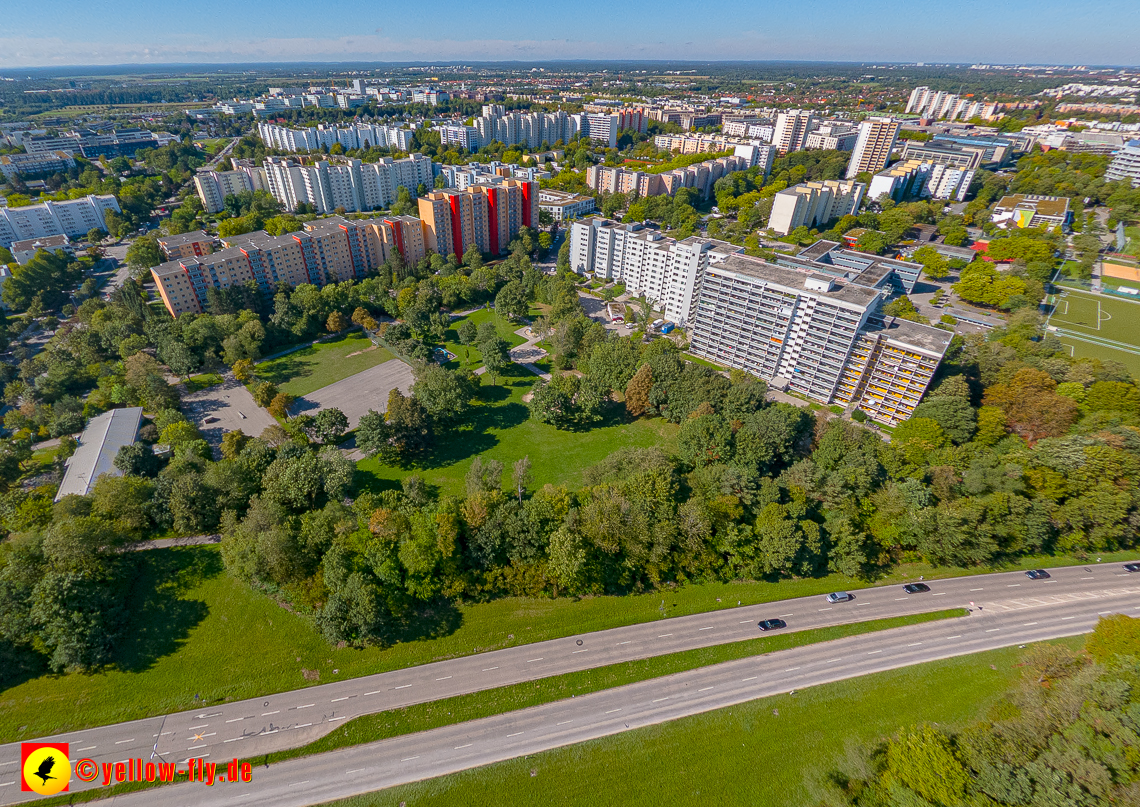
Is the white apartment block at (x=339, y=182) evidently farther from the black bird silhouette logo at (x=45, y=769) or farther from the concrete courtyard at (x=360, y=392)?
the black bird silhouette logo at (x=45, y=769)

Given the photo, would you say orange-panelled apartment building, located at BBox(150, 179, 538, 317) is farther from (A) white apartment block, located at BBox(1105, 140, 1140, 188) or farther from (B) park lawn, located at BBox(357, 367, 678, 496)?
(A) white apartment block, located at BBox(1105, 140, 1140, 188)

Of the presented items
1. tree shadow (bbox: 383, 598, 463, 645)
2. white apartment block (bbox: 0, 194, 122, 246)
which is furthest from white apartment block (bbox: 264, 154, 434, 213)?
tree shadow (bbox: 383, 598, 463, 645)

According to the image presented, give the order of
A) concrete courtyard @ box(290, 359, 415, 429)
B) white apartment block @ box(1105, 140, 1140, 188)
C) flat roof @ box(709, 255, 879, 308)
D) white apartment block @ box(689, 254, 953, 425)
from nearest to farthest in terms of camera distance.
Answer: white apartment block @ box(689, 254, 953, 425), flat roof @ box(709, 255, 879, 308), concrete courtyard @ box(290, 359, 415, 429), white apartment block @ box(1105, 140, 1140, 188)

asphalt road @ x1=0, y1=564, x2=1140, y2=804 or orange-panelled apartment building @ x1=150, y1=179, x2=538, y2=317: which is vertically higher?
orange-panelled apartment building @ x1=150, y1=179, x2=538, y2=317

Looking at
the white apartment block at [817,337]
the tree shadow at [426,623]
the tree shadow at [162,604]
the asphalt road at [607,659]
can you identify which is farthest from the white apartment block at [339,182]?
the asphalt road at [607,659]

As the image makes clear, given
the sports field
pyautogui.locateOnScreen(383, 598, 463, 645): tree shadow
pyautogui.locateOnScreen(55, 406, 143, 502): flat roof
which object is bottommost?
pyautogui.locateOnScreen(383, 598, 463, 645): tree shadow

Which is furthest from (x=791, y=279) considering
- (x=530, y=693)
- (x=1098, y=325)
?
(x=1098, y=325)

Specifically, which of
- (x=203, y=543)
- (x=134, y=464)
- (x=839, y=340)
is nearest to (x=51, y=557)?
(x=203, y=543)
